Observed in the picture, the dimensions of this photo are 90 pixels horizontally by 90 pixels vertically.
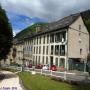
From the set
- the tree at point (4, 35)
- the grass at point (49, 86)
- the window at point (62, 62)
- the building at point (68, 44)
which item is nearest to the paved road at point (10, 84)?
the grass at point (49, 86)

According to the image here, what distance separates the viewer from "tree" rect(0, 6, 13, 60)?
42281mm

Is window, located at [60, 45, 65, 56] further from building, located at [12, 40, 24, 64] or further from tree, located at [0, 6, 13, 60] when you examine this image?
building, located at [12, 40, 24, 64]

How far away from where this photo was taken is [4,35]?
42.9 meters

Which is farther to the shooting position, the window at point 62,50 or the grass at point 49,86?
the window at point 62,50

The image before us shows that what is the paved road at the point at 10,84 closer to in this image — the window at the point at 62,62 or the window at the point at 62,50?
the window at the point at 62,62

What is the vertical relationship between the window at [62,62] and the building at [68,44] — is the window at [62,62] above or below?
below

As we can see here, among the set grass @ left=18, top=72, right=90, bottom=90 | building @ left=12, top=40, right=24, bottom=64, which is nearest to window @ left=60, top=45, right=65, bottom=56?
grass @ left=18, top=72, right=90, bottom=90

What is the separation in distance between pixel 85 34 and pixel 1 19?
31.1 metres

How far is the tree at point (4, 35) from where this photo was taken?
42.3 m

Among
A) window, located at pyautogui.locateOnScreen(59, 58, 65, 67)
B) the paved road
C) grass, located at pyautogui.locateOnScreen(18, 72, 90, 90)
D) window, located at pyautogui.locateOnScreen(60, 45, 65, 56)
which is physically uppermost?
window, located at pyautogui.locateOnScreen(60, 45, 65, 56)

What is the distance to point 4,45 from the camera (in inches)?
1689

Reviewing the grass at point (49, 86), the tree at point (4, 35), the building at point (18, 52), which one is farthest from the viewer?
the building at point (18, 52)

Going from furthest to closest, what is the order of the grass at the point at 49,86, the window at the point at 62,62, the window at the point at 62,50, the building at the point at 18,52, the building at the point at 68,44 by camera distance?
the building at the point at 18,52, the window at the point at 62,50, the window at the point at 62,62, the building at the point at 68,44, the grass at the point at 49,86

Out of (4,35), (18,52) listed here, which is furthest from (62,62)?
(18,52)
